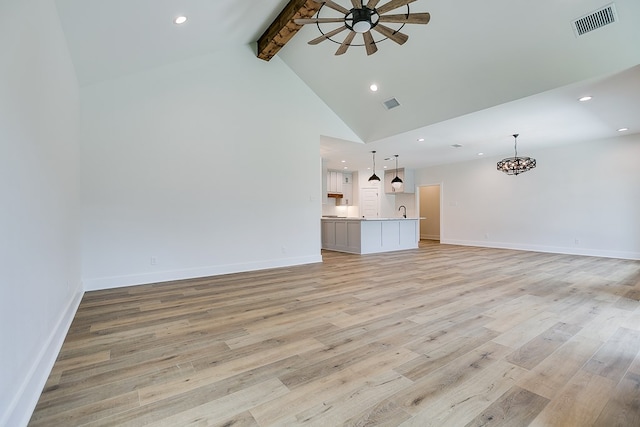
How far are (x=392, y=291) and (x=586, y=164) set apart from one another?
660 cm

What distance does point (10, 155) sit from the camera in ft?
4.76

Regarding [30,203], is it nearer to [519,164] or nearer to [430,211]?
[519,164]

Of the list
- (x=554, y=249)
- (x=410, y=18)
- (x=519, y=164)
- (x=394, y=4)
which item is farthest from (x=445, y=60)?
(x=554, y=249)

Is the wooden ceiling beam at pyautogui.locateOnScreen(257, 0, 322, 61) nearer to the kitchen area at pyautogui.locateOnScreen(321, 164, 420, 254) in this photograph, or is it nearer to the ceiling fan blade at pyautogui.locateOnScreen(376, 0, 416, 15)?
the ceiling fan blade at pyautogui.locateOnScreen(376, 0, 416, 15)

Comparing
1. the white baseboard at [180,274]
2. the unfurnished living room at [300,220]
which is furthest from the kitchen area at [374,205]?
the white baseboard at [180,274]

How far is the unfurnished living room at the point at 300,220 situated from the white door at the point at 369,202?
274 cm

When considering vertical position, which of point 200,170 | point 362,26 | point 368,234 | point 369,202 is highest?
point 362,26

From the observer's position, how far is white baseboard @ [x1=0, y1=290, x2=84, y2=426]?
Result: 1359mm

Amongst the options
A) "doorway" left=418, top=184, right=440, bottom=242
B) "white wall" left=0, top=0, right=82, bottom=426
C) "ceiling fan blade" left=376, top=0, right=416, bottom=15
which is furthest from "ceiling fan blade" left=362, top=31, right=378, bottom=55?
"doorway" left=418, top=184, right=440, bottom=242

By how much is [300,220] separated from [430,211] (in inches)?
307

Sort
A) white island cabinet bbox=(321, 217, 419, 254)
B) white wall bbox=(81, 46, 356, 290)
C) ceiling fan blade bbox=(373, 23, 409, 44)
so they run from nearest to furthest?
ceiling fan blade bbox=(373, 23, 409, 44)
white wall bbox=(81, 46, 356, 290)
white island cabinet bbox=(321, 217, 419, 254)

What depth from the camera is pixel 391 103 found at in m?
5.61

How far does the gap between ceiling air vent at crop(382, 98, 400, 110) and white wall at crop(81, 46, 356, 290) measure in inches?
49.9

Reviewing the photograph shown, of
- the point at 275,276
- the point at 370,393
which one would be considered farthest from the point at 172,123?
the point at 370,393
